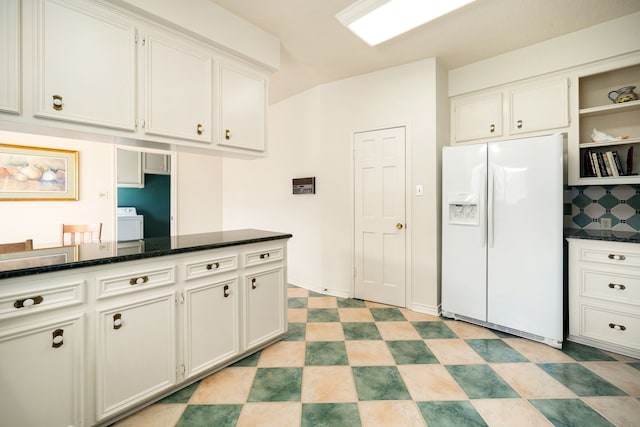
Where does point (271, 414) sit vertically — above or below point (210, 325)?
below

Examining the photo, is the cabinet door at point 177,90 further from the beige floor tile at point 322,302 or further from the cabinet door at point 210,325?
the beige floor tile at point 322,302

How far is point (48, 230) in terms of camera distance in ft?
12.1

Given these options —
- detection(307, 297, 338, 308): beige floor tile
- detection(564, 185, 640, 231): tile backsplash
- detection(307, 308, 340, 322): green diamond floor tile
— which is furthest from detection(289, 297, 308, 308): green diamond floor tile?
detection(564, 185, 640, 231): tile backsplash

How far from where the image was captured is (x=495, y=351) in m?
2.27

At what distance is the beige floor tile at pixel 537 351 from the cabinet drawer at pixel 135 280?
2683 mm

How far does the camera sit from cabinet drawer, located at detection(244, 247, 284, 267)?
215cm

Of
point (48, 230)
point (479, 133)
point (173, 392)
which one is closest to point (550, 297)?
point (479, 133)

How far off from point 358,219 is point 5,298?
289 cm

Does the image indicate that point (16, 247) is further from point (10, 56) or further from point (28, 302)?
point (10, 56)

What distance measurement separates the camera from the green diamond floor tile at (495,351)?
7.06 feet

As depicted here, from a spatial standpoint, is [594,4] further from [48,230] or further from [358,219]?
[48,230]

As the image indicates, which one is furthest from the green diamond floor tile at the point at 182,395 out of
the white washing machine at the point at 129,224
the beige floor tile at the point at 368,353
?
the white washing machine at the point at 129,224

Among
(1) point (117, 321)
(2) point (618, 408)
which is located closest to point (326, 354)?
(1) point (117, 321)

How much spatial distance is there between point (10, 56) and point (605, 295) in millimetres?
4196
